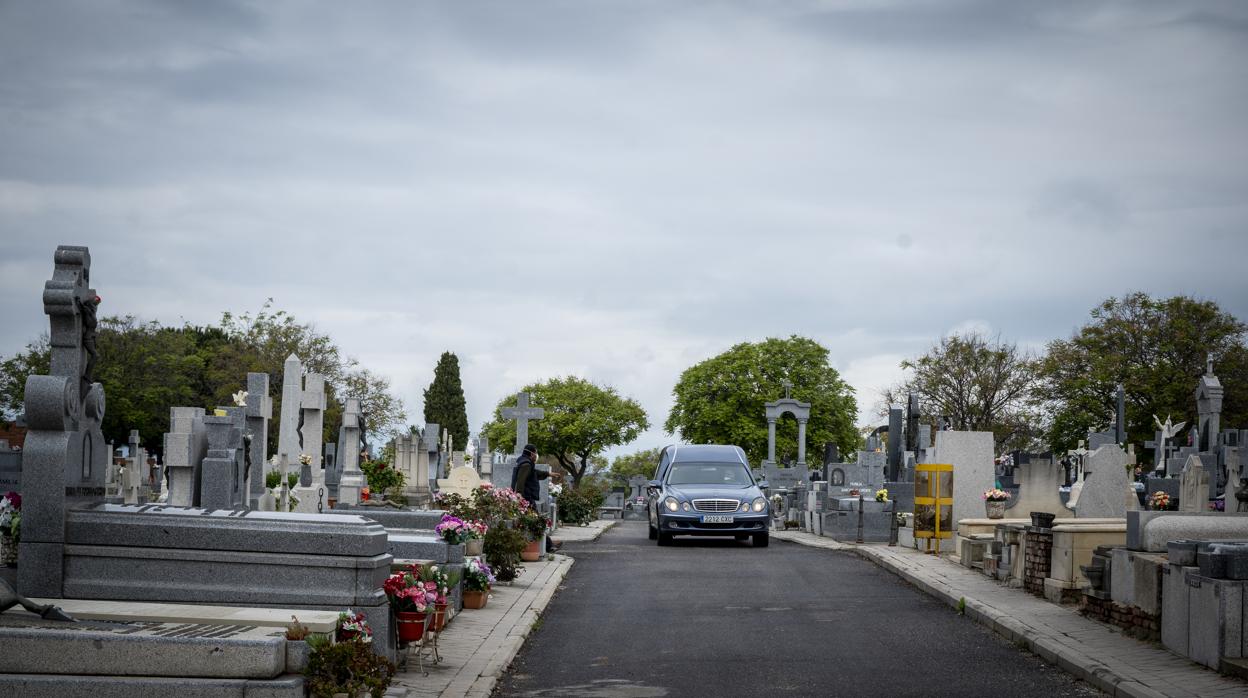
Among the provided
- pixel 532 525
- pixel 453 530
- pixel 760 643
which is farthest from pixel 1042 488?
pixel 453 530

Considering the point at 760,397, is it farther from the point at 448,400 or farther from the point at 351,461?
the point at 351,461

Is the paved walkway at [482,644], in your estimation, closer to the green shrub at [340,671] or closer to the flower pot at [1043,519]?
the green shrub at [340,671]

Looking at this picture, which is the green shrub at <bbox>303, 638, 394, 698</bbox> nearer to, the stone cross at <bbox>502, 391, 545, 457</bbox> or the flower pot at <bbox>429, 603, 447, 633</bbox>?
the flower pot at <bbox>429, 603, 447, 633</bbox>

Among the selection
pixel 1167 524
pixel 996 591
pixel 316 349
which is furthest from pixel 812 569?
pixel 316 349

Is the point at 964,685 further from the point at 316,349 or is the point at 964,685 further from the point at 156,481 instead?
the point at 316,349

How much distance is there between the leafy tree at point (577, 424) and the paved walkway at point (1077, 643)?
3023 inches

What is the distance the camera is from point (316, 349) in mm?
60625

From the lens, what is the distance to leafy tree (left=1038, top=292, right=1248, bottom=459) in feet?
179

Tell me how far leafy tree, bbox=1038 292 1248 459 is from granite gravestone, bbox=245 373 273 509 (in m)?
45.7

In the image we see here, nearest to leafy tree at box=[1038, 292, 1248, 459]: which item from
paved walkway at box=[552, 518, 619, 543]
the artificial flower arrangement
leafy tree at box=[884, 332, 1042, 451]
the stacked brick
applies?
leafy tree at box=[884, 332, 1042, 451]

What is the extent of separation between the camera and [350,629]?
7840 millimetres

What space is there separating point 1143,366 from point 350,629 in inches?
2140

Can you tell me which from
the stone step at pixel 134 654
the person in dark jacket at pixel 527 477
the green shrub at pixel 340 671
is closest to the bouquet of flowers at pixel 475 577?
the green shrub at pixel 340 671

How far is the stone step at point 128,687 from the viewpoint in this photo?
21.5ft
